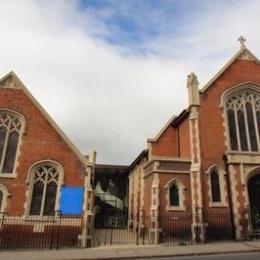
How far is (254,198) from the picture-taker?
19.2 metres

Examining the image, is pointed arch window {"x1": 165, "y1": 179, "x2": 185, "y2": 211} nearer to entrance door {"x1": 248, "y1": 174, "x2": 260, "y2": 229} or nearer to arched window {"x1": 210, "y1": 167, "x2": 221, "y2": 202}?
arched window {"x1": 210, "y1": 167, "x2": 221, "y2": 202}

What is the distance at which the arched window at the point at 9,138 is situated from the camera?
17.7 m

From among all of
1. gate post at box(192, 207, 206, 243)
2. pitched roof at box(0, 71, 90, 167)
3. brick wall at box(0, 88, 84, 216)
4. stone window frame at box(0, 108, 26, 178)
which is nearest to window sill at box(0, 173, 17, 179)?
stone window frame at box(0, 108, 26, 178)

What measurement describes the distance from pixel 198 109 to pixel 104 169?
Result: 16740mm

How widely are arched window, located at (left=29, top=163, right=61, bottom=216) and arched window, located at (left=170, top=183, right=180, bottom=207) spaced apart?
7.44 metres

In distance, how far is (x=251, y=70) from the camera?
72.2 ft

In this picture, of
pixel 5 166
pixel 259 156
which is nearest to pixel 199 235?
pixel 259 156

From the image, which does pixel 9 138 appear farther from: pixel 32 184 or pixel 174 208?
pixel 174 208

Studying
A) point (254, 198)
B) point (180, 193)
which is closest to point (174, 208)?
point (180, 193)

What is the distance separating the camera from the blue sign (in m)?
17.0

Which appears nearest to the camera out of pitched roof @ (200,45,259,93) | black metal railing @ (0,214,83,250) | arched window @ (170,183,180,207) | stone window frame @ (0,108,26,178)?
black metal railing @ (0,214,83,250)

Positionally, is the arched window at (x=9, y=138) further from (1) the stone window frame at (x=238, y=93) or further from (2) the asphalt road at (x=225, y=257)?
(1) the stone window frame at (x=238, y=93)

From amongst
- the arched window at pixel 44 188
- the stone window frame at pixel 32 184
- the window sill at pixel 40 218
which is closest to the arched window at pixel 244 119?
the stone window frame at pixel 32 184

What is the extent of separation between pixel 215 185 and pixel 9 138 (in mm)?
14208
